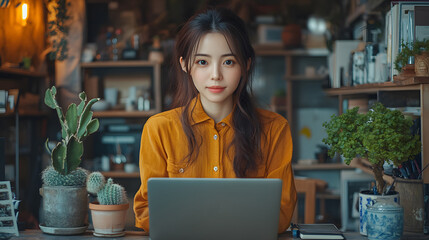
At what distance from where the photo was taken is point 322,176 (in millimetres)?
5195

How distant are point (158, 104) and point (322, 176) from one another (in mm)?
1717

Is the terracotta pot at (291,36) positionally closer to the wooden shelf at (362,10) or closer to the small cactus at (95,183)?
the wooden shelf at (362,10)

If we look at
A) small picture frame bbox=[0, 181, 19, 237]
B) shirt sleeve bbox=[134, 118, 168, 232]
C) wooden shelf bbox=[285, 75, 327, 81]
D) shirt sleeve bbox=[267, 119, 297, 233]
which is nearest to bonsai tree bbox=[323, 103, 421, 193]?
shirt sleeve bbox=[267, 119, 297, 233]

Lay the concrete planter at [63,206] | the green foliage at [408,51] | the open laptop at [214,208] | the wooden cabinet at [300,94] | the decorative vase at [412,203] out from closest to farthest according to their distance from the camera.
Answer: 1. the open laptop at [214,208]
2. the concrete planter at [63,206]
3. the decorative vase at [412,203]
4. the green foliage at [408,51]
5. the wooden cabinet at [300,94]

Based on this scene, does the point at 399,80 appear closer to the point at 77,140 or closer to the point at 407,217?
the point at 407,217

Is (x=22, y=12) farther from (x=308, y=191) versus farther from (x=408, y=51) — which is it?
(x=408, y=51)

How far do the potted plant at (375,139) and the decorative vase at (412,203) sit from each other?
0.21m

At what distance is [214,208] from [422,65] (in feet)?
3.35

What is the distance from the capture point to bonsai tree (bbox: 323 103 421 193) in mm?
1725

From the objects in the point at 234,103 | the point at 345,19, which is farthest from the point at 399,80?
the point at 345,19

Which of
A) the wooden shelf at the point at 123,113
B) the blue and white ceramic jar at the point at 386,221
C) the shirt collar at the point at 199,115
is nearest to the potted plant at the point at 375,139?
the blue and white ceramic jar at the point at 386,221

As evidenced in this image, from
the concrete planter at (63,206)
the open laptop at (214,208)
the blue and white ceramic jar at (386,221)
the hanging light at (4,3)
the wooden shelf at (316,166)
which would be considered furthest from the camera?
the wooden shelf at (316,166)

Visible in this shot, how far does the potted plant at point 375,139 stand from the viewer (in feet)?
5.66

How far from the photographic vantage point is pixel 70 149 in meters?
1.74
